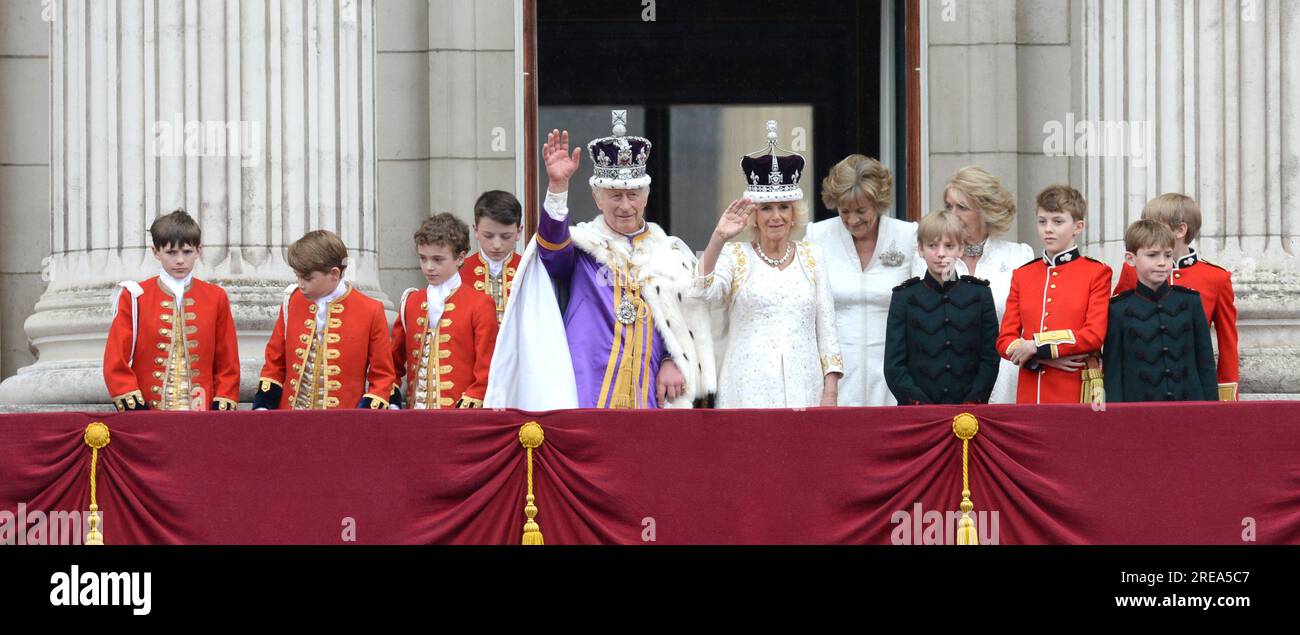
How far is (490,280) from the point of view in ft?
31.5

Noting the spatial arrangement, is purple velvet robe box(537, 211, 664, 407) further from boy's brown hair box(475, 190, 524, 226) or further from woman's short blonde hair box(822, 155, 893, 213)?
woman's short blonde hair box(822, 155, 893, 213)

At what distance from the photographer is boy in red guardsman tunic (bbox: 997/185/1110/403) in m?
8.66

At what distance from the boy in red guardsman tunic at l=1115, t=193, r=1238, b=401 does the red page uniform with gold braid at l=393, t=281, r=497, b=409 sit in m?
3.01

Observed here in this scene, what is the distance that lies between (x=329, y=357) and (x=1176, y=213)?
13.3 ft

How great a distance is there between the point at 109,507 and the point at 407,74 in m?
5.34

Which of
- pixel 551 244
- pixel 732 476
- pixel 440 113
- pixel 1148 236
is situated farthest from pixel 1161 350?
pixel 440 113

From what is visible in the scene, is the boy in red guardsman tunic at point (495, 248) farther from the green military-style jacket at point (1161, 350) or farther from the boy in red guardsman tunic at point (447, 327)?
the green military-style jacket at point (1161, 350)

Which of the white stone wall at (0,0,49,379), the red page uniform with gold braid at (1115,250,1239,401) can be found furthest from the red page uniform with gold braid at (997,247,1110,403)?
the white stone wall at (0,0,49,379)

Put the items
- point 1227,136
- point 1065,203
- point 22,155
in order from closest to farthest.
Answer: point 1065,203 < point 1227,136 < point 22,155

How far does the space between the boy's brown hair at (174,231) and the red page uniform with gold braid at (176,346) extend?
37 centimetres

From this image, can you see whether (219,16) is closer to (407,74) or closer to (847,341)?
(407,74)

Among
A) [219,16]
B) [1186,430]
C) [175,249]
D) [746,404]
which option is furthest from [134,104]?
[1186,430]

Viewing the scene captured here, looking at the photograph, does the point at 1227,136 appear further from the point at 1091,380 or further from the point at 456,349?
the point at 456,349

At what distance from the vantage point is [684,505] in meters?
7.71
